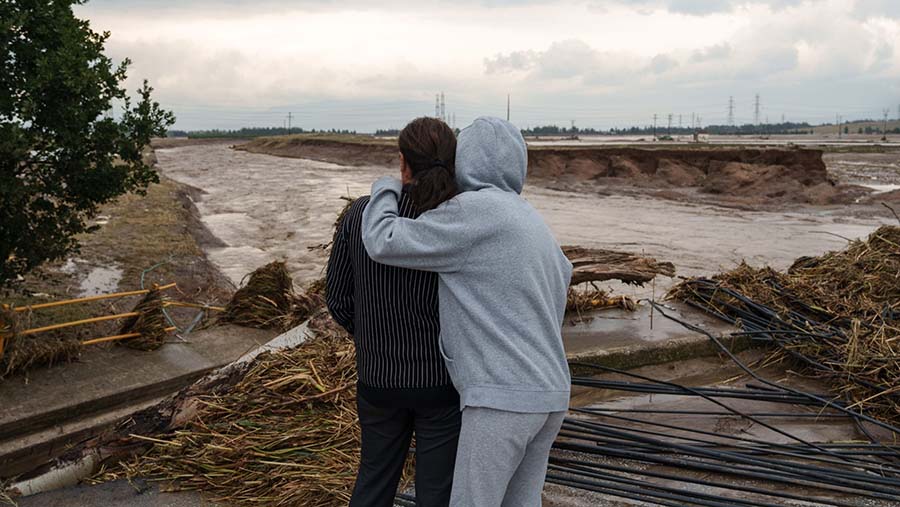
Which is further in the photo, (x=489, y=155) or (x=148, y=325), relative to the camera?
(x=148, y=325)

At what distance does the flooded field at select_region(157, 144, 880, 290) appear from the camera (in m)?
16.1

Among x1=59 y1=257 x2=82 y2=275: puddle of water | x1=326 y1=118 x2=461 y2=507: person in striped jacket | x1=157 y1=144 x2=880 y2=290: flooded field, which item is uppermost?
x1=326 y1=118 x2=461 y2=507: person in striped jacket

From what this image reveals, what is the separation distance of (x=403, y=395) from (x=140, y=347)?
5.43 meters

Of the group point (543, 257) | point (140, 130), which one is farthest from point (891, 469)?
point (140, 130)

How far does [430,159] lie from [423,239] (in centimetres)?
28

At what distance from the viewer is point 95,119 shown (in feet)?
22.7

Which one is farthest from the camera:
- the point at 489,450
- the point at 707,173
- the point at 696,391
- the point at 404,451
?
the point at 707,173

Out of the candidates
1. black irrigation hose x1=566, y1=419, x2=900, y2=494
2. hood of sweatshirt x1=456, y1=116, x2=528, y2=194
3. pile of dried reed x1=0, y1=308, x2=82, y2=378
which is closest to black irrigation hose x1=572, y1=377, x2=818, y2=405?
black irrigation hose x1=566, y1=419, x2=900, y2=494

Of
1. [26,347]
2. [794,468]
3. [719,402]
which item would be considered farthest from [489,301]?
[26,347]

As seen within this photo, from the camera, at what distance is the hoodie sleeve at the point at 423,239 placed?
7.88 feet

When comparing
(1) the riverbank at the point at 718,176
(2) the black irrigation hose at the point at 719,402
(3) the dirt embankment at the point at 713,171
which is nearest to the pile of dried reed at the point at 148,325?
(2) the black irrigation hose at the point at 719,402

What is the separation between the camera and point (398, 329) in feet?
8.52

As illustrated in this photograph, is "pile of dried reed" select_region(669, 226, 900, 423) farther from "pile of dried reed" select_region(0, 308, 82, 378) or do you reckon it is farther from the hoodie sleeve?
"pile of dried reed" select_region(0, 308, 82, 378)

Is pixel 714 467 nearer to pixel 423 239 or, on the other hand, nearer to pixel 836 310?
pixel 423 239
